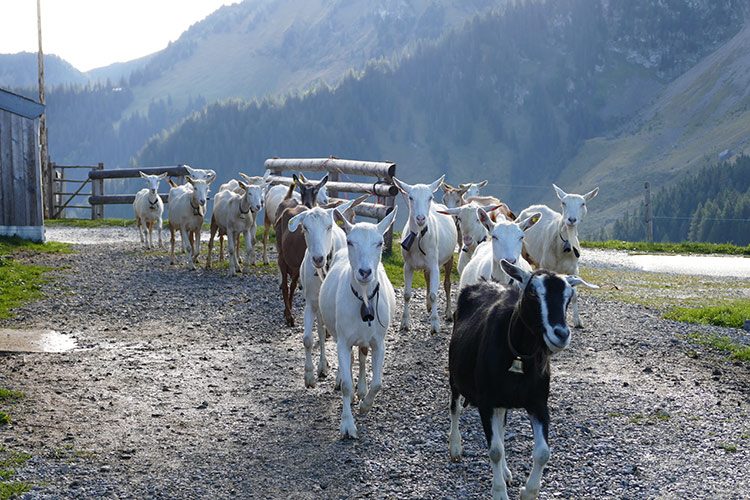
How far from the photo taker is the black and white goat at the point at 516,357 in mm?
6879

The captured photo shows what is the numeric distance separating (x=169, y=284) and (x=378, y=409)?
10.1 meters

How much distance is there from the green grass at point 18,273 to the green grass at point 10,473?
24.3ft

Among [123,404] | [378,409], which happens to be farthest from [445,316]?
[123,404]

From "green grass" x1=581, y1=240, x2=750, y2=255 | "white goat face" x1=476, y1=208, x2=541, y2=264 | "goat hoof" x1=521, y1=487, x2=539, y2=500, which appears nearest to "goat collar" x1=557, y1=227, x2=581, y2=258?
"white goat face" x1=476, y1=208, x2=541, y2=264

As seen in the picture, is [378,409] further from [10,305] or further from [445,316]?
[10,305]

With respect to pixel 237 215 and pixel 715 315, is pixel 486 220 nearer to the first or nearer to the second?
pixel 715 315

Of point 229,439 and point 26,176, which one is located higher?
point 26,176

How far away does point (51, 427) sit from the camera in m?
9.08

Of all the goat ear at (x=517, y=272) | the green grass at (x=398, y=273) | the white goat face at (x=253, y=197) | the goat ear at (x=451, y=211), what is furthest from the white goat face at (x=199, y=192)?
the goat ear at (x=517, y=272)

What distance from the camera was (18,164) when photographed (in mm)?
24828

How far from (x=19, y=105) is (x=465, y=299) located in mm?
20011

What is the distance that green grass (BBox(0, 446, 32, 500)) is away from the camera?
7336mm

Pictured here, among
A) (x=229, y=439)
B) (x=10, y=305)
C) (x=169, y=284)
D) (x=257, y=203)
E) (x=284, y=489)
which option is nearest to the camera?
(x=284, y=489)

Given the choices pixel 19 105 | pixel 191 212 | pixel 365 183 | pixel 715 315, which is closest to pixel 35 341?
pixel 191 212
